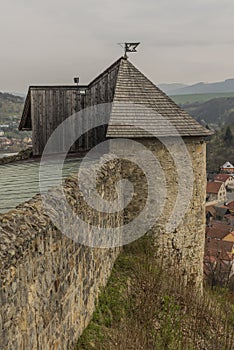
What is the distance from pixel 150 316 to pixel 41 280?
2891mm

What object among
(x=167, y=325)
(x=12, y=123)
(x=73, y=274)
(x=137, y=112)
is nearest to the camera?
(x=73, y=274)

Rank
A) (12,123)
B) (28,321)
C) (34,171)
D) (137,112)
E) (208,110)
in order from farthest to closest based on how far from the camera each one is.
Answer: (208,110), (12,123), (137,112), (34,171), (28,321)

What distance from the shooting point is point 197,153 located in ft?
30.6

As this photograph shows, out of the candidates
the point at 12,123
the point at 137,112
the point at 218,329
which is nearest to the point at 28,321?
the point at 218,329

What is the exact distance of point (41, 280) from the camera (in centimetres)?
371

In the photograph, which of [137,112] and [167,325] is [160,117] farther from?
[167,325]

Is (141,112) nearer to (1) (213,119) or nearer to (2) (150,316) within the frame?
(2) (150,316)

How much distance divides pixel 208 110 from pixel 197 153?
16777cm

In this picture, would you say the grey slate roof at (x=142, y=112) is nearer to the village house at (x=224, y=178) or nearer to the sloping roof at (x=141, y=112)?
the sloping roof at (x=141, y=112)

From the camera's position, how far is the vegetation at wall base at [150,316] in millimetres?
5203

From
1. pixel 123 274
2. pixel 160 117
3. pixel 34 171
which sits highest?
pixel 160 117

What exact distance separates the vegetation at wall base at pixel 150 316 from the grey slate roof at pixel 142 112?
2.61 m

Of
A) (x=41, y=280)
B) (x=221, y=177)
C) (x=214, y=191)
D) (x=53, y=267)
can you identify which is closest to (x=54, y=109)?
(x=53, y=267)

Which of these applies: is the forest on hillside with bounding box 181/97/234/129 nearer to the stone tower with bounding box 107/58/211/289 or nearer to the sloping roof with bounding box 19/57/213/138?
the sloping roof with bounding box 19/57/213/138
